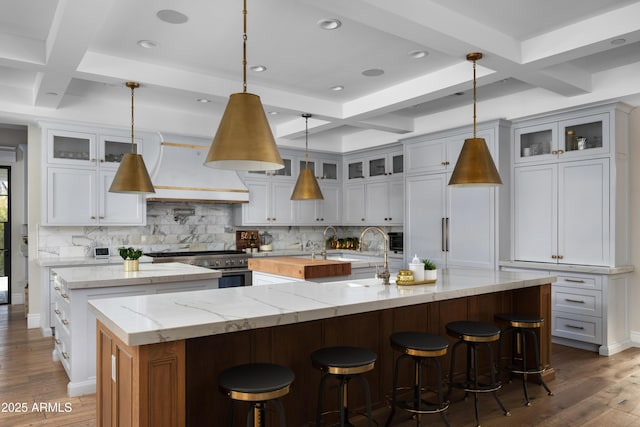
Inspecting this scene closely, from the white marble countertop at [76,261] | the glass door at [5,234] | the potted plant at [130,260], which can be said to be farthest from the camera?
the glass door at [5,234]

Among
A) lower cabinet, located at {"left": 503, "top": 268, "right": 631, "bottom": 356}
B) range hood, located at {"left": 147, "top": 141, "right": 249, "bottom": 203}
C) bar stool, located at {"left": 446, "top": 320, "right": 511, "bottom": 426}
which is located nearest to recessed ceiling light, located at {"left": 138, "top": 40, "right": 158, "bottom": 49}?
range hood, located at {"left": 147, "top": 141, "right": 249, "bottom": 203}

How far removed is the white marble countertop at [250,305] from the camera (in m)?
2.00

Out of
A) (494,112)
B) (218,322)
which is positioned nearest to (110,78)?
(218,322)

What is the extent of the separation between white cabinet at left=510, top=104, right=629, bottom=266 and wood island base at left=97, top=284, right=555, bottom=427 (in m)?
1.30

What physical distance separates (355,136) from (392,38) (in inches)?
155

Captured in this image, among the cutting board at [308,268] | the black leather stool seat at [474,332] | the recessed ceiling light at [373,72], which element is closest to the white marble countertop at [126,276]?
the cutting board at [308,268]

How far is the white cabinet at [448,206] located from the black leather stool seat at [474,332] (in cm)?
237

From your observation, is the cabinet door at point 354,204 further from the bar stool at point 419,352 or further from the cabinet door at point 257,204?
the bar stool at point 419,352

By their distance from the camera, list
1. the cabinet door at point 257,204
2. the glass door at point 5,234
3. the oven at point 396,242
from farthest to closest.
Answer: the glass door at point 5,234
the oven at point 396,242
the cabinet door at point 257,204

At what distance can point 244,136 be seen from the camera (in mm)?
2182

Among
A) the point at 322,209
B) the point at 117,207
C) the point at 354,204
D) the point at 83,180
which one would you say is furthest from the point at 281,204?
the point at 83,180

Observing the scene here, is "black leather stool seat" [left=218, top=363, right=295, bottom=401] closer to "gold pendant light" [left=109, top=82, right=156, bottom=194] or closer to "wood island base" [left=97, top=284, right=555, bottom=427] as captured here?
"wood island base" [left=97, top=284, right=555, bottom=427]

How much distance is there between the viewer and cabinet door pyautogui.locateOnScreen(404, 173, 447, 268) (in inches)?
235

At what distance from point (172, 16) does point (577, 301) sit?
15.2 ft
